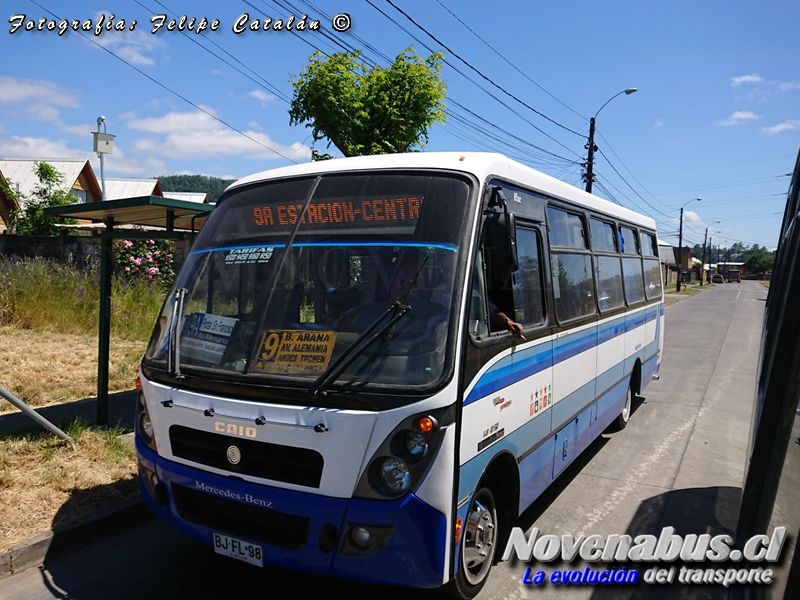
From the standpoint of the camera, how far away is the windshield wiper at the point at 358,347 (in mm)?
3162

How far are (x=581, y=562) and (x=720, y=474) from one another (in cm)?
292

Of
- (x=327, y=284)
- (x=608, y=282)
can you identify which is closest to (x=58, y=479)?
(x=327, y=284)

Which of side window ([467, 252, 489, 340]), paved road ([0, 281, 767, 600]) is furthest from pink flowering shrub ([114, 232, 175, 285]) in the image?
side window ([467, 252, 489, 340])

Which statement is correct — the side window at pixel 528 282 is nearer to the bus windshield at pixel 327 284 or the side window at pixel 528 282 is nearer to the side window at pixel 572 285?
the side window at pixel 572 285

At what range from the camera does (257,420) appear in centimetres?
327

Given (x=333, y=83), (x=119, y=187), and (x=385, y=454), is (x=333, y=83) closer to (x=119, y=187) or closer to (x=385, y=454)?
(x=385, y=454)

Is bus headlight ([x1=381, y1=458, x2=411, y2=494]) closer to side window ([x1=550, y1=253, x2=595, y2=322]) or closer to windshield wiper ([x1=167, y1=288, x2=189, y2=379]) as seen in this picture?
windshield wiper ([x1=167, y1=288, x2=189, y2=379])

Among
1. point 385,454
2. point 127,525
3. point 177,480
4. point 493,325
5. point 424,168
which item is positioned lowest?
point 127,525

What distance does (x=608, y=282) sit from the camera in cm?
698

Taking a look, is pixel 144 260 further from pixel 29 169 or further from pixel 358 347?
pixel 29 169

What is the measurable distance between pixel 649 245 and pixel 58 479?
8.99 m

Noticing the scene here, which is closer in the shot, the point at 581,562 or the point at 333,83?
the point at 581,562

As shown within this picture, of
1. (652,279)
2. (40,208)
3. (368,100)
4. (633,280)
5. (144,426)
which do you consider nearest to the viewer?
(144,426)

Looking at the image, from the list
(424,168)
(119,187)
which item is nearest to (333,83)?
(424,168)
